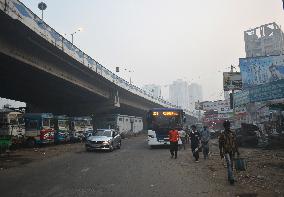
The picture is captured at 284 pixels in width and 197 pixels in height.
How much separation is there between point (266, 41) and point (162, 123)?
3642 inches

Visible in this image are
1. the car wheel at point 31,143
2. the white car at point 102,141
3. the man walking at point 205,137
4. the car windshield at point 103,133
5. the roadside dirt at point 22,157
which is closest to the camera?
the roadside dirt at point 22,157

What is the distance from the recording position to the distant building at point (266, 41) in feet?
362

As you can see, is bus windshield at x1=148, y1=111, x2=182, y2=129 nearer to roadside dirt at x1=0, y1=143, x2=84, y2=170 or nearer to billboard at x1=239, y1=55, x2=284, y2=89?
roadside dirt at x1=0, y1=143, x2=84, y2=170

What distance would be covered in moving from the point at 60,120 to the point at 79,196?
90.2 feet

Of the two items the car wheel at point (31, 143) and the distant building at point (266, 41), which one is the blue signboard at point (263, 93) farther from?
the distant building at point (266, 41)

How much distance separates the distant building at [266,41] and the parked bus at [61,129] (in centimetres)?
8732

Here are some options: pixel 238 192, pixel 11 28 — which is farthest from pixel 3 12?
pixel 238 192

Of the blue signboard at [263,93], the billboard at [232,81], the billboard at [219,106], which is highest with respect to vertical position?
the billboard at [232,81]

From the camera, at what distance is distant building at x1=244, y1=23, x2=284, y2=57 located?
110250 millimetres

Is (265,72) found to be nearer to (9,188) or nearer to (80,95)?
(80,95)

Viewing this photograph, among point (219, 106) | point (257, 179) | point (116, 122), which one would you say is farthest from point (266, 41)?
point (257, 179)

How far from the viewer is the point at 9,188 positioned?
32.5 feet

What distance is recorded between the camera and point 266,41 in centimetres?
11038

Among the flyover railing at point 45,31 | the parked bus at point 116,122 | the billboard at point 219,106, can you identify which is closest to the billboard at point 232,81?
the flyover railing at point 45,31
